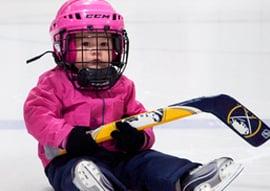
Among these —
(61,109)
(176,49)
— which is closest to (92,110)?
(61,109)

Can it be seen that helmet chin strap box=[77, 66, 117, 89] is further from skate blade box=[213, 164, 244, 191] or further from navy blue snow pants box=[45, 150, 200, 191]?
skate blade box=[213, 164, 244, 191]

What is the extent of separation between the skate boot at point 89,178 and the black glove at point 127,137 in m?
0.10

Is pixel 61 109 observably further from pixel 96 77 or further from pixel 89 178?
pixel 89 178

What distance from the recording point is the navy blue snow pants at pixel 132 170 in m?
1.10

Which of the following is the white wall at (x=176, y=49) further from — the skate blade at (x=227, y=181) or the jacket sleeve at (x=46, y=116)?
the skate blade at (x=227, y=181)

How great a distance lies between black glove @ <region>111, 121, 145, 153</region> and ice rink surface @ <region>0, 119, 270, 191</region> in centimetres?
19

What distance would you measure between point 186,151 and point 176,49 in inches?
42.8

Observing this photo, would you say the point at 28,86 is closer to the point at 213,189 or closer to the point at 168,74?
the point at 168,74

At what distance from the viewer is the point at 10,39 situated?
2.74 meters

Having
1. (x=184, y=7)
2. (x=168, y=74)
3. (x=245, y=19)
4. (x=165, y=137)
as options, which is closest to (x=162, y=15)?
(x=184, y=7)

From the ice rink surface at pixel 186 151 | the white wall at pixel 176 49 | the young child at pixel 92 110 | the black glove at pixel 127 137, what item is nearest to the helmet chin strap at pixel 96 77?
the young child at pixel 92 110

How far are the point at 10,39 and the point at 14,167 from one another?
1.42m

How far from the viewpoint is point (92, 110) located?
1.21 metres

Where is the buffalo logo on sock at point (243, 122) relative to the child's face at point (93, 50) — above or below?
below
